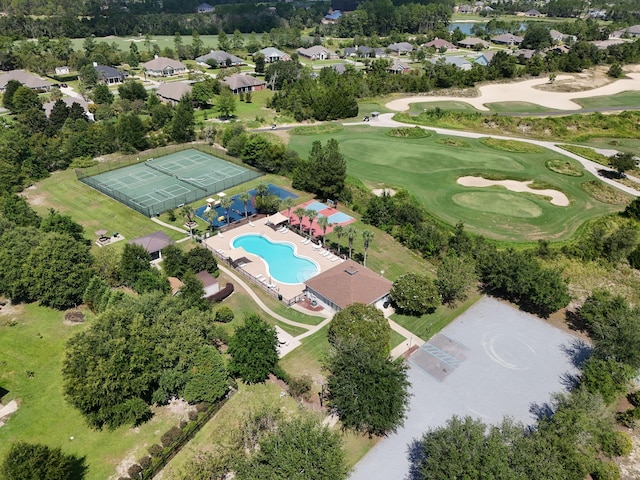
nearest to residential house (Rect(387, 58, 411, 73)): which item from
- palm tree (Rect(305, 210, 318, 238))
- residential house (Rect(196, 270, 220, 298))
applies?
palm tree (Rect(305, 210, 318, 238))

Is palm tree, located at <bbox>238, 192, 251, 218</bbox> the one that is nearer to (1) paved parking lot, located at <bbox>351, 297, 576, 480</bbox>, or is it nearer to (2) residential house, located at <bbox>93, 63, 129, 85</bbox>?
(1) paved parking lot, located at <bbox>351, 297, 576, 480</bbox>

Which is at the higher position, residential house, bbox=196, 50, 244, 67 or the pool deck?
residential house, bbox=196, 50, 244, 67

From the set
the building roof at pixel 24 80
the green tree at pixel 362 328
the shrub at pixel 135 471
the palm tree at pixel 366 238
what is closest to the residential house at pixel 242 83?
the building roof at pixel 24 80

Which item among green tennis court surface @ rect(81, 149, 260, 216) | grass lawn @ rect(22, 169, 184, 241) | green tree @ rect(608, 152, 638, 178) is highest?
green tree @ rect(608, 152, 638, 178)

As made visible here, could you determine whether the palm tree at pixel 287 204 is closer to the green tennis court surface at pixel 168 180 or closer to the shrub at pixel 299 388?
the green tennis court surface at pixel 168 180

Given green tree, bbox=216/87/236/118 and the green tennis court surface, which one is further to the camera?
green tree, bbox=216/87/236/118

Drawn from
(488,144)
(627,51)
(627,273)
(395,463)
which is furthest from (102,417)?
(627,51)

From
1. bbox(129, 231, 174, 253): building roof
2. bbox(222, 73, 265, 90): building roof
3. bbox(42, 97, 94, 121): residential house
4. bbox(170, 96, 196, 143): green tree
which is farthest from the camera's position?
bbox(222, 73, 265, 90): building roof

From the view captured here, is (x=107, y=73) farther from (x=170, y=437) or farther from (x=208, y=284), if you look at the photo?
(x=170, y=437)
